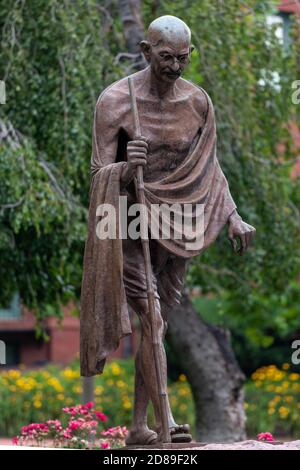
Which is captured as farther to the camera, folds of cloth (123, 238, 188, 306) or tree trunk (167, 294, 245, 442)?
tree trunk (167, 294, 245, 442)

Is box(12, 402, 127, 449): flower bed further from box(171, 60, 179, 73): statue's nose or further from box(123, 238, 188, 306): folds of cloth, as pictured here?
box(171, 60, 179, 73): statue's nose

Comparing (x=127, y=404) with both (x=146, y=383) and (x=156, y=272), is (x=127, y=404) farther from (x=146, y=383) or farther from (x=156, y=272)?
(x=146, y=383)

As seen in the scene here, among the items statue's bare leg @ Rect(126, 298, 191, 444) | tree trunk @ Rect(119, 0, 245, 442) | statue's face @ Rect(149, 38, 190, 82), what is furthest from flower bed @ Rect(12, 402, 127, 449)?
tree trunk @ Rect(119, 0, 245, 442)

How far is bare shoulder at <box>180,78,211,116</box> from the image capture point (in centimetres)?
1009

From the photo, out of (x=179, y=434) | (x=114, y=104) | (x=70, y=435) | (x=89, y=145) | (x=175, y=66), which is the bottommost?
(x=179, y=434)

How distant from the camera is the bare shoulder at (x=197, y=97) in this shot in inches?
397

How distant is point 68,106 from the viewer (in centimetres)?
1595

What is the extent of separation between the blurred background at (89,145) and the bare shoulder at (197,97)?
16.3 ft

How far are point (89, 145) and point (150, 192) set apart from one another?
6.42 metres

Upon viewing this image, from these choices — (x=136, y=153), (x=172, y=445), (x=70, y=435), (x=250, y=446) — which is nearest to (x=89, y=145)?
(x=70, y=435)

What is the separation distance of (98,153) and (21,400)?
13.5 metres

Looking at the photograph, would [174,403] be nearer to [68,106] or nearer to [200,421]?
[200,421]

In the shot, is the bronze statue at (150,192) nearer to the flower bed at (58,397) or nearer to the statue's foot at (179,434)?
the statue's foot at (179,434)

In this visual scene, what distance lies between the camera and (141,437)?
9.85 meters
